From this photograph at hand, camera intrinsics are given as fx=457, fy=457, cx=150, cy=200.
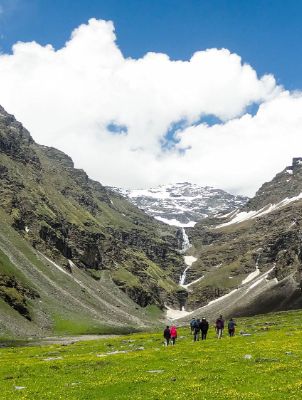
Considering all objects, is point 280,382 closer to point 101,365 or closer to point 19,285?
point 101,365

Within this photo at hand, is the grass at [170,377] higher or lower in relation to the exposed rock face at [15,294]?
lower

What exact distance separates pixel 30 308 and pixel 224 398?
15746 centimetres

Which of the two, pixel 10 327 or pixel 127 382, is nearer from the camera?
pixel 127 382

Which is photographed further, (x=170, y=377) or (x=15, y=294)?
(x=15, y=294)

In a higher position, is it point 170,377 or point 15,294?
point 15,294

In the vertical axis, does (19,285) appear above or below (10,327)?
above

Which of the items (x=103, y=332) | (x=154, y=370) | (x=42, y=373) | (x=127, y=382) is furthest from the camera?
(x=103, y=332)

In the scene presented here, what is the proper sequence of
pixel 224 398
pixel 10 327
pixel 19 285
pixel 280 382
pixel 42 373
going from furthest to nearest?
pixel 19 285, pixel 10 327, pixel 42 373, pixel 280 382, pixel 224 398

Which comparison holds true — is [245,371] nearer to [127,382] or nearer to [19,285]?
[127,382]

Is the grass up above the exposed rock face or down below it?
below

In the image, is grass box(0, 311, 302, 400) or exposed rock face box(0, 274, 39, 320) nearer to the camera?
grass box(0, 311, 302, 400)

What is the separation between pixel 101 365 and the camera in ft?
139

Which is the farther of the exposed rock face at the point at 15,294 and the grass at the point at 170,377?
the exposed rock face at the point at 15,294

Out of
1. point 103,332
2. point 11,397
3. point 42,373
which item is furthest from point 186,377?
point 103,332
